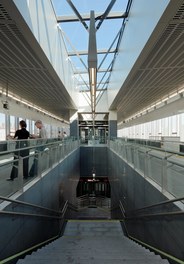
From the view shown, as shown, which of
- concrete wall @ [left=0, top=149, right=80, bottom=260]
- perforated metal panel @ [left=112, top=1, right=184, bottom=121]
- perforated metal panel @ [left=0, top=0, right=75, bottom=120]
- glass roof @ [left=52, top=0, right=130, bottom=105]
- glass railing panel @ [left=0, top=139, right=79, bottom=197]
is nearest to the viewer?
concrete wall @ [left=0, top=149, right=80, bottom=260]

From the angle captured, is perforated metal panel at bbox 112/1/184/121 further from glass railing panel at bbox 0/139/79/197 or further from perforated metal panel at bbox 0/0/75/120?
glass railing panel at bbox 0/139/79/197

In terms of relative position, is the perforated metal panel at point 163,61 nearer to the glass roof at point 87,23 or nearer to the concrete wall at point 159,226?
the glass roof at point 87,23

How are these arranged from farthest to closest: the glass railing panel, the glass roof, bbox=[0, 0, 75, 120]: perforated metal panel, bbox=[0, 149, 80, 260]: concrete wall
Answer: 1. the glass roof
2. bbox=[0, 0, 75, 120]: perforated metal panel
3. the glass railing panel
4. bbox=[0, 149, 80, 260]: concrete wall

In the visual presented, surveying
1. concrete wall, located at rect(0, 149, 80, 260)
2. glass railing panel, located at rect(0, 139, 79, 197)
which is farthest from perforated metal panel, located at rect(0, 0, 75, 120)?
concrete wall, located at rect(0, 149, 80, 260)

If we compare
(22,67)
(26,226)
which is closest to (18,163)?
(26,226)

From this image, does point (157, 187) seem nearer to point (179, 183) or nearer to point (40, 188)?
point (179, 183)

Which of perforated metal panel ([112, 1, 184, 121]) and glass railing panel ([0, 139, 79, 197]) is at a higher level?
perforated metal panel ([112, 1, 184, 121])

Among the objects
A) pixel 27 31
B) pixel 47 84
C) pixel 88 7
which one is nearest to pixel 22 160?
pixel 27 31

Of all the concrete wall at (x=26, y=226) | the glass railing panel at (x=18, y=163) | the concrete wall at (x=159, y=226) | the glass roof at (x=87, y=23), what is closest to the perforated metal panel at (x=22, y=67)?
the glass roof at (x=87, y=23)

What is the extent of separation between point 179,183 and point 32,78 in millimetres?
8330

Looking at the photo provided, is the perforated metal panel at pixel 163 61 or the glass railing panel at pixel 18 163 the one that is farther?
the perforated metal panel at pixel 163 61

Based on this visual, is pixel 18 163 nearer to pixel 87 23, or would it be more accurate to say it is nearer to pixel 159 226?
pixel 159 226

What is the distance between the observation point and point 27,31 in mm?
5379

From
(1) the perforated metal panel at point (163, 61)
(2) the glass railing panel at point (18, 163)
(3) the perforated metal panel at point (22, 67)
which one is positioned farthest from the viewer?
(3) the perforated metal panel at point (22, 67)
